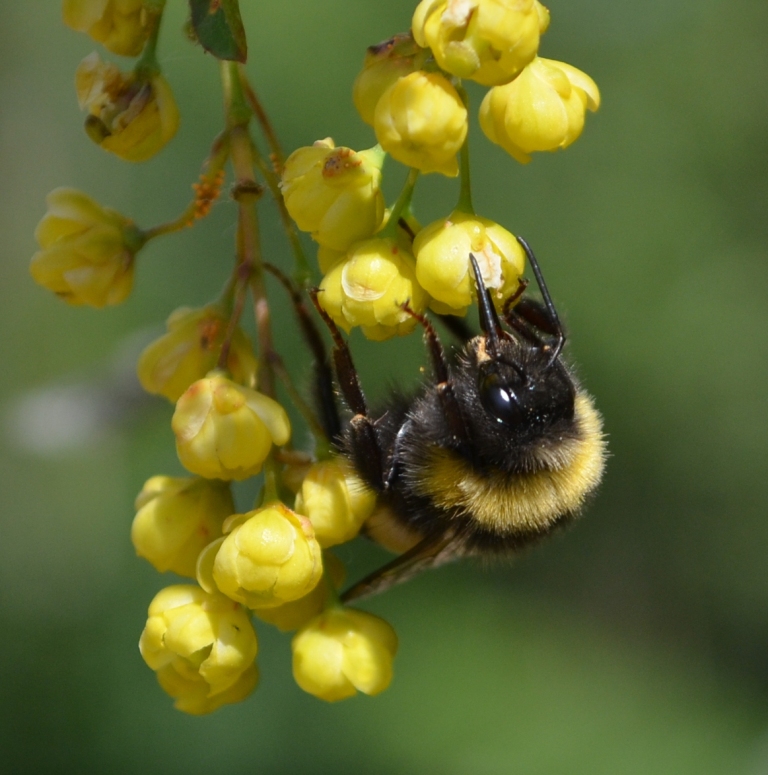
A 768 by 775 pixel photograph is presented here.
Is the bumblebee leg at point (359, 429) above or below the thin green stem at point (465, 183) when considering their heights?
below

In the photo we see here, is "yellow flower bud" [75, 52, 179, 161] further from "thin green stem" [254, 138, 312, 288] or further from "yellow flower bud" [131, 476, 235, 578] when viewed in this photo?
"yellow flower bud" [131, 476, 235, 578]

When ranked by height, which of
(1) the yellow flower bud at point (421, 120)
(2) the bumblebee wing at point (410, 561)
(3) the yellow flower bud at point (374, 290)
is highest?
(1) the yellow flower bud at point (421, 120)

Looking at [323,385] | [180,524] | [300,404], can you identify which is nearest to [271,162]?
[300,404]

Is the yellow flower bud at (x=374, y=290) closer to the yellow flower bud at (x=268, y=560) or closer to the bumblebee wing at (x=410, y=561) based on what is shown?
the yellow flower bud at (x=268, y=560)

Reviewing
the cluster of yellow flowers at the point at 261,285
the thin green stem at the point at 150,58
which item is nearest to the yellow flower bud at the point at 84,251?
the cluster of yellow flowers at the point at 261,285

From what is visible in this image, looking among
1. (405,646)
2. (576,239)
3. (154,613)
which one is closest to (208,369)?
(154,613)

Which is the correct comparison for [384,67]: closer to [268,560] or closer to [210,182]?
[210,182]

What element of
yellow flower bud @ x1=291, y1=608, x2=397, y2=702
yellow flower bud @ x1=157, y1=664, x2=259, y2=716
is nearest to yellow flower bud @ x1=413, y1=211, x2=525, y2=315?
yellow flower bud @ x1=291, y1=608, x2=397, y2=702
